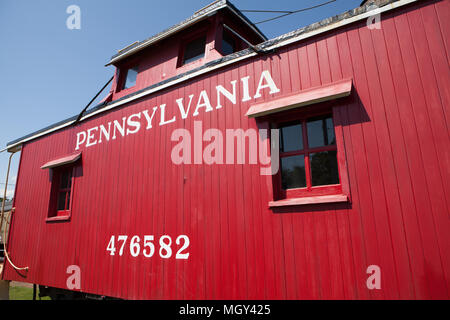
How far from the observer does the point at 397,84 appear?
352 centimetres

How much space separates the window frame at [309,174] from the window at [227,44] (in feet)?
11.0

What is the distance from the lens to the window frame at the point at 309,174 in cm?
362

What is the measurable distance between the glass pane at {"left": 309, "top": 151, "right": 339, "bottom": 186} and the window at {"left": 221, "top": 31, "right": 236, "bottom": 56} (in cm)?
410

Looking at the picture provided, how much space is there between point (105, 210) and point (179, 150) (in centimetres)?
237

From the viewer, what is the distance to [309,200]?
3705 mm

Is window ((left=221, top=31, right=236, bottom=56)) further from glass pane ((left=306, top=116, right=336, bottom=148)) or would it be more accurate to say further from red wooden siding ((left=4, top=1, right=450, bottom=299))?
glass pane ((left=306, top=116, right=336, bottom=148))

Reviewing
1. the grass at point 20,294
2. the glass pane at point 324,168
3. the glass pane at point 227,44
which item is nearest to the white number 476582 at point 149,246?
the glass pane at point 324,168

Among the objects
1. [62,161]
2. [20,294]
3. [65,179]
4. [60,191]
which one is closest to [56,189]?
[60,191]

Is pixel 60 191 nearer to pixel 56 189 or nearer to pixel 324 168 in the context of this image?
pixel 56 189

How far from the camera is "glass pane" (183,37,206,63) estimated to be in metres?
6.78

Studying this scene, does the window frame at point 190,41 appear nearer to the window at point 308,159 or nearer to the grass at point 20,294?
the window at point 308,159

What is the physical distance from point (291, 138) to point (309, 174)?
65cm

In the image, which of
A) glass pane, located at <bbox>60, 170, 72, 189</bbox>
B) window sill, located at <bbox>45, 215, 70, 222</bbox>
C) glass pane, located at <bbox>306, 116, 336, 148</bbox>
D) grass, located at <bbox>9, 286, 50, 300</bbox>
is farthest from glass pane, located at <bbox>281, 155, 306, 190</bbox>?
grass, located at <bbox>9, 286, 50, 300</bbox>

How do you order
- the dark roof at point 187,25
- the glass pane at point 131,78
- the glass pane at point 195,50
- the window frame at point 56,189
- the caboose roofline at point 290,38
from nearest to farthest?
the caboose roofline at point 290,38 → the dark roof at point 187,25 → the glass pane at point 195,50 → the window frame at point 56,189 → the glass pane at point 131,78
